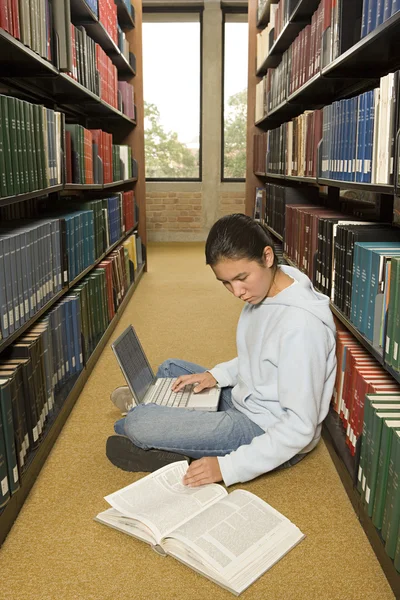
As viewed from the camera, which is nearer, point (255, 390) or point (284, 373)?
point (284, 373)

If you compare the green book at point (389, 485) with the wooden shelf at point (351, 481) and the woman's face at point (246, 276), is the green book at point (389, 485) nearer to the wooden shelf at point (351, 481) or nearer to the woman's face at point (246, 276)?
the wooden shelf at point (351, 481)

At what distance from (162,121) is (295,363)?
22.3 ft

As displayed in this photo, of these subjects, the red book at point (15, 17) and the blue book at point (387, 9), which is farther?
the red book at point (15, 17)

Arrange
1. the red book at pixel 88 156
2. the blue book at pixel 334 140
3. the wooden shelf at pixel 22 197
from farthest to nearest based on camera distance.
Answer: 1. the red book at pixel 88 156
2. the blue book at pixel 334 140
3. the wooden shelf at pixel 22 197

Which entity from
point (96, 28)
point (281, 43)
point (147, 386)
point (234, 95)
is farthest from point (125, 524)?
point (234, 95)

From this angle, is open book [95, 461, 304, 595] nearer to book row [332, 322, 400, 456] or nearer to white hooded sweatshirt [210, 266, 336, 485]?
white hooded sweatshirt [210, 266, 336, 485]

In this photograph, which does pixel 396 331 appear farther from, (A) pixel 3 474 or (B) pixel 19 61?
(B) pixel 19 61

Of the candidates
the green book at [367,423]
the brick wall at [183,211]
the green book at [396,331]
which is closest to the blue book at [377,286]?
the green book at [396,331]

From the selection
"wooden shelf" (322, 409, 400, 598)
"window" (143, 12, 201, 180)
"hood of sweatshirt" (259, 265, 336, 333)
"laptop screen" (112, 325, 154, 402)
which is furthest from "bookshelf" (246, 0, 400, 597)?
"window" (143, 12, 201, 180)

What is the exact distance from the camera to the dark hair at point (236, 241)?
1.62 metres

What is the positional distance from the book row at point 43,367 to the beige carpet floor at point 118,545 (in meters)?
0.13

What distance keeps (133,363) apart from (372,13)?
4.75 ft

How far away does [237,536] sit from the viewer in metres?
1.53

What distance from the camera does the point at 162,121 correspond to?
7.91 meters
